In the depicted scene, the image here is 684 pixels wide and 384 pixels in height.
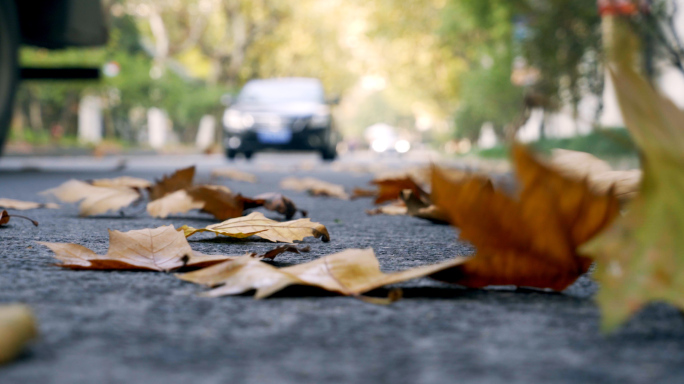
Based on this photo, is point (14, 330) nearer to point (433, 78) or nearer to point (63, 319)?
point (63, 319)

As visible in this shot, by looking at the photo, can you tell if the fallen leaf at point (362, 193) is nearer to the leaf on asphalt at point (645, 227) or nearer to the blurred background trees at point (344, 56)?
the blurred background trees at point (344, 56)

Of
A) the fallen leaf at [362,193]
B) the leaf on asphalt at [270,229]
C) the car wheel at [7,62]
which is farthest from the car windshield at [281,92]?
the leaf on asphalt at [270,229]

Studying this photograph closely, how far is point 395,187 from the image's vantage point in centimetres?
268

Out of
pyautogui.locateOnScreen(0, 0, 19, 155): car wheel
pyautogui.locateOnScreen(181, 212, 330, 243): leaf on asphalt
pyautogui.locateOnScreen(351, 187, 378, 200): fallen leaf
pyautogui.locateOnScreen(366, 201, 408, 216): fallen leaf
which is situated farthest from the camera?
pyautogui.locateOnScreen(0, 0, 19, 155): car wheel

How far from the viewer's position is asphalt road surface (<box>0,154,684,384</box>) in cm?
70

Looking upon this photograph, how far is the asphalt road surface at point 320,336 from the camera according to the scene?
70cm

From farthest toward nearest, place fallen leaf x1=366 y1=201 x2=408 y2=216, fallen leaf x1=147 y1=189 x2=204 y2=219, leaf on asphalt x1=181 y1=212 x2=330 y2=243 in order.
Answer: fallen leaf x1=366 y1=201 x2=408 y2=216, fallen leaf x1=147 y1=189 x2=204 y2=219, leaf on asphalt x1=181 y1=212 x2=330 y2=243

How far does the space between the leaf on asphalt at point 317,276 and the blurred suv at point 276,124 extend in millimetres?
10308

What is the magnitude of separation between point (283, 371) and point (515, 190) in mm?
366

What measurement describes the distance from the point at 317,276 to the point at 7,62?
163 inches

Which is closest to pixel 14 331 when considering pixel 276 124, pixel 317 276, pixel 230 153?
pixel 317 276

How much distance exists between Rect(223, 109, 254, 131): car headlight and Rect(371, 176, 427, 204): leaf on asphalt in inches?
343

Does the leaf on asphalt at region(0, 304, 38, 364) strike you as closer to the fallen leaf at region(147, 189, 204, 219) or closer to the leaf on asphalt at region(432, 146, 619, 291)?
the leaf on asphalt at region(432, 146, 619, 291)

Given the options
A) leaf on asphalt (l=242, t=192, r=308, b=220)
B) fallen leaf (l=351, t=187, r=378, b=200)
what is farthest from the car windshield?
leaf on asphalt (l=242, t=192, r=308, b=220)
